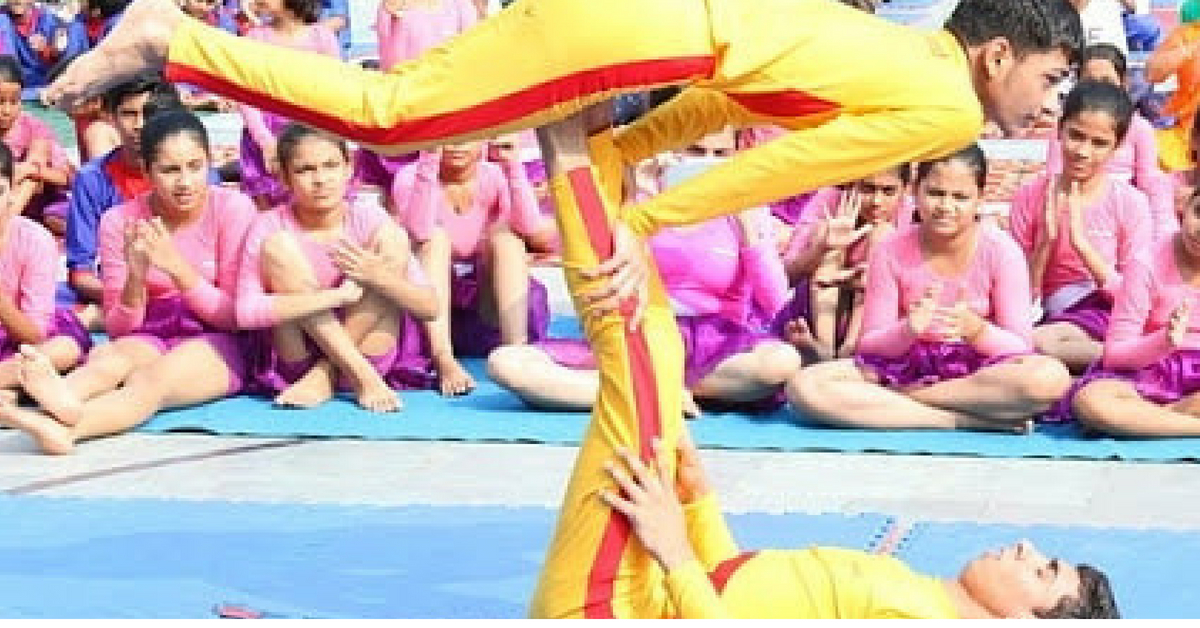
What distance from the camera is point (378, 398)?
22.7ft

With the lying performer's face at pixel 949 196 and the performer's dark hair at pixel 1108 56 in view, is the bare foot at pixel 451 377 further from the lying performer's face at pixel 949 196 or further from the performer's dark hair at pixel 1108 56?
Answer: the performer's dark hair at pixel 1108 56

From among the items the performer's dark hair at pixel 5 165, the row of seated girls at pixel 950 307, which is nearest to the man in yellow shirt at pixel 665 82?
the row of seated girls at pixel 950 307

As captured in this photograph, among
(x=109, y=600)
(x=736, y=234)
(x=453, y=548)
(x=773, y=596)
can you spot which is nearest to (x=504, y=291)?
(x=736, y=234)

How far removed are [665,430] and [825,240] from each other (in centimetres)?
251

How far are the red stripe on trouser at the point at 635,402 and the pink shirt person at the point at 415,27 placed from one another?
4.43 metres

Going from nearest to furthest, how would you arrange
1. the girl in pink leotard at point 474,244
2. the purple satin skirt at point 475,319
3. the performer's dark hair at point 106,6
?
the girl in pink leotard at point 474,244
the purple satin skirt at point 475,319
the performer's dark hair at point 106,6

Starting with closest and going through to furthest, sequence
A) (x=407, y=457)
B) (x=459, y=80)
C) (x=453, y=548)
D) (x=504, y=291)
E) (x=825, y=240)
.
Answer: (x=459, y=80) < (x=453, y=548) < (x=407, y=457) < (x=825, y=240) < (x=504, y=291)

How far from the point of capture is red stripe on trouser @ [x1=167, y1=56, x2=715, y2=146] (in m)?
4.51

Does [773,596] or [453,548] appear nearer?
[773,596]

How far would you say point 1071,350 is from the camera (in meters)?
7.04

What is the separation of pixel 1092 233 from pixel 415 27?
281 centimetres

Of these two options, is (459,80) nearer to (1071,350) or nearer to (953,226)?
(953,226)

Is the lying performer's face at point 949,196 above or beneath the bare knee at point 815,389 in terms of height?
above

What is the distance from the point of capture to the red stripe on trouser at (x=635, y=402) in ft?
14.3
